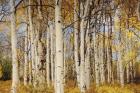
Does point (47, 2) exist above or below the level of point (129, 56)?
above

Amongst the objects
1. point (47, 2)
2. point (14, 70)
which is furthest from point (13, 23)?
point (47, 2)

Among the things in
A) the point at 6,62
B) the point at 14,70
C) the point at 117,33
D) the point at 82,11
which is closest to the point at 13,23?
the point at 14,70

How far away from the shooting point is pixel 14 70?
14945mm

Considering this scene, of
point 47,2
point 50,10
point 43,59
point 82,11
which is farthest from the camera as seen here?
point 50,10

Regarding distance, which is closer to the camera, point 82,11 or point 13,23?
point 13,23

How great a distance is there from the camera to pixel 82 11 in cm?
1733

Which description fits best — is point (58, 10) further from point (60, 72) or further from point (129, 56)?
point (129, 56)

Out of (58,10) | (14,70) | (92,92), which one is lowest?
(92,92)

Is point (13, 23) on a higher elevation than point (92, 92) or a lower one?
higher

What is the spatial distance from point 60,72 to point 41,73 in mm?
5268

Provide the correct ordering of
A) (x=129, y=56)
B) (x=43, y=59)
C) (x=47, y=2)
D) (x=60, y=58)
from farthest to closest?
(x=129, y=56)
(x=47, y=2)
(x=43, y=59)
(x=60, y=58)

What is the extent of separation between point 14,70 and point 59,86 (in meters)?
5.29

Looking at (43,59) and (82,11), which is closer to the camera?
(43,59)

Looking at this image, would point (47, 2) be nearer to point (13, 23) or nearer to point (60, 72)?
point (13, 23)
